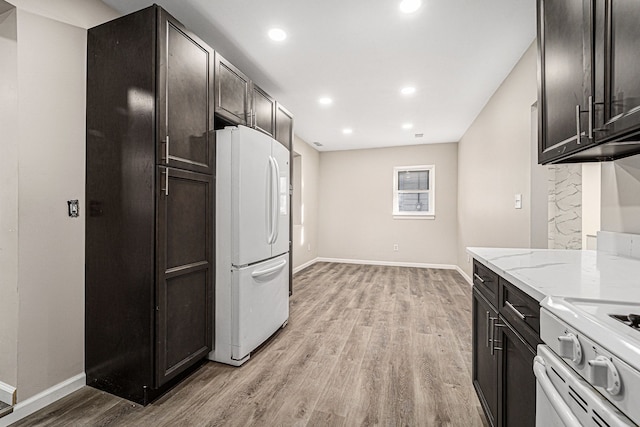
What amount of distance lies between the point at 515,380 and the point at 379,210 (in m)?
5.37

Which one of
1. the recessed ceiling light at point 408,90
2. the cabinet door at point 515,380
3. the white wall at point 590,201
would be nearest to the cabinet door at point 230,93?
the recessed ceiling light at point 408,90

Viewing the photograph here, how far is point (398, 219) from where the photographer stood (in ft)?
20.6

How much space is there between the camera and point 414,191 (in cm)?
623

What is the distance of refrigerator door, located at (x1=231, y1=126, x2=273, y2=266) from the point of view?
2.12m

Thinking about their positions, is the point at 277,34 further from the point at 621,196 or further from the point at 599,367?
the point at 599,367

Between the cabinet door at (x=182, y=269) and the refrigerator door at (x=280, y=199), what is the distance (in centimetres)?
60

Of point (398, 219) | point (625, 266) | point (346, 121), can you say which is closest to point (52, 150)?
point (625, 266)

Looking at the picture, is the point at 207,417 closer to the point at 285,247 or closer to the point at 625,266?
the point at 285,247

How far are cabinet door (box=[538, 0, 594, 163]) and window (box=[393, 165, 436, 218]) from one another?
4.60m

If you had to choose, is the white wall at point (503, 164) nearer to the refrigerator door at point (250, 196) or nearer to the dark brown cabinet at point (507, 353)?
the dark brown cabinet at point (507, 353)

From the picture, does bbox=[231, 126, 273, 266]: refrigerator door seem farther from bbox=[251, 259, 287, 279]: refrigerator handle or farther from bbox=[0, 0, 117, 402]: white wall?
bbox=[0, 0, 117, 402]: white wall

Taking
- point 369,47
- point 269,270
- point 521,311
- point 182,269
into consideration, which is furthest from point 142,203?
point 369,47

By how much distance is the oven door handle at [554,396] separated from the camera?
66 centimetres

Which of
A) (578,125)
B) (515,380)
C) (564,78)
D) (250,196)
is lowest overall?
(515,380)
